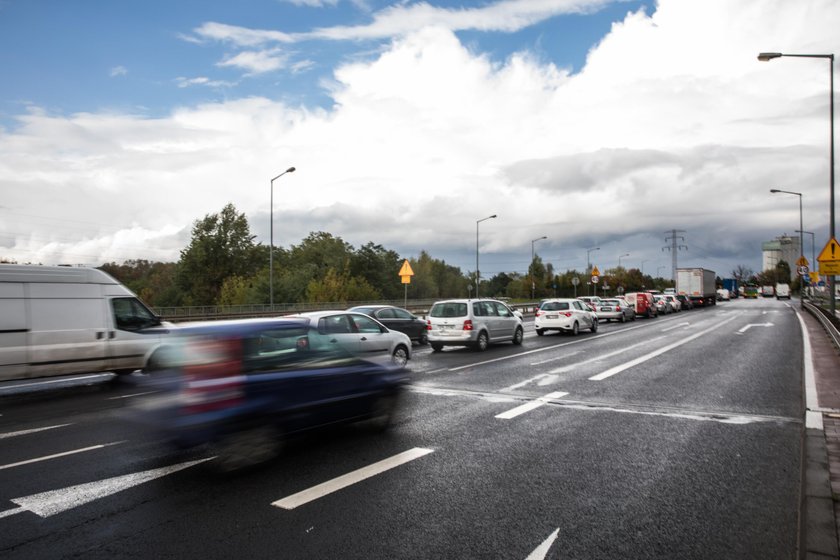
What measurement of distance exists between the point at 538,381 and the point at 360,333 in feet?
12.9

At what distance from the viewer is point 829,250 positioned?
2056 cm

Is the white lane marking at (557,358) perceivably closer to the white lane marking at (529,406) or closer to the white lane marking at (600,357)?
the white lane marking at (600,357)

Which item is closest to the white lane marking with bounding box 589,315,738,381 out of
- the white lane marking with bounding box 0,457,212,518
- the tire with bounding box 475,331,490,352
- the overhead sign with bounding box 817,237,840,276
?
the tire with bounding box 475,331,490,352

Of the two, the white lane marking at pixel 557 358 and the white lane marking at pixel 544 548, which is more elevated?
the white lane marking at pixel 544 548

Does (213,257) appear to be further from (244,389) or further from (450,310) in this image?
(244,389)

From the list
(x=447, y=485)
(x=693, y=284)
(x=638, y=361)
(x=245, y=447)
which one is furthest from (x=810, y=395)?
(x=693, y=284)

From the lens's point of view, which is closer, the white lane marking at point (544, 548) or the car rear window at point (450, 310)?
the white lane marking at point (544, 548)

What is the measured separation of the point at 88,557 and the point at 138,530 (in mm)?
449

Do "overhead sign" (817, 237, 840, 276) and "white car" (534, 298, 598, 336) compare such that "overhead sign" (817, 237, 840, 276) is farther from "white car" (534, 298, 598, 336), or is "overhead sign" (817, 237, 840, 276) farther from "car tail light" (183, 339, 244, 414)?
"car tail light" (183, 339, 244, 414)

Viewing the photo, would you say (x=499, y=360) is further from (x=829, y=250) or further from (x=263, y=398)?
(x=829, y=250)

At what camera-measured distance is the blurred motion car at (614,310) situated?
112 ft

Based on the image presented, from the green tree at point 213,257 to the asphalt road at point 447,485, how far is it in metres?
77.2

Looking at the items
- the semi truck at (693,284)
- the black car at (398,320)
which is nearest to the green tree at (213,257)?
the semi truck at (693,284)

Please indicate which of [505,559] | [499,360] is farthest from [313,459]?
[499,360]
